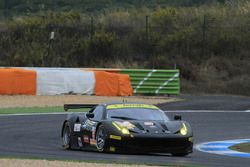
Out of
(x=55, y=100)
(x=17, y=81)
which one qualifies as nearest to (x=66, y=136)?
(x=55, y=100)

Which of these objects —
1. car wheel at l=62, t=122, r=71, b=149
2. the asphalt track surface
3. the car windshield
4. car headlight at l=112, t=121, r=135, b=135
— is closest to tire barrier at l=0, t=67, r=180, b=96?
the asphalt track surface

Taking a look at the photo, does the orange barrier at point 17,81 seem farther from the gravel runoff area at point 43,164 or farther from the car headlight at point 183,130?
the gravel runoff area at point 43,164

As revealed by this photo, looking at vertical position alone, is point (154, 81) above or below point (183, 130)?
below

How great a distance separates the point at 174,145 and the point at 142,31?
101 ft

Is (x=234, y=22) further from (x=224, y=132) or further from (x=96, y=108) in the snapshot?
(x=96, y=108)

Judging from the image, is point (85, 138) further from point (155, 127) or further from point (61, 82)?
point (61, 82)

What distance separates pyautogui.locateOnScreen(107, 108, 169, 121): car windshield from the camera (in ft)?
54.5

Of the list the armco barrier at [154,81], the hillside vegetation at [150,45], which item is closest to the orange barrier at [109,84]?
the armco barrier at [154,81]

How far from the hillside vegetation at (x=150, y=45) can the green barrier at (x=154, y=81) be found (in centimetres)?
401

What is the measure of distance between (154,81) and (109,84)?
2733mm

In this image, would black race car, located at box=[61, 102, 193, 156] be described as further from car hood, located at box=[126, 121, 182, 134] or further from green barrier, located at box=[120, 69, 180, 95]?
green barrier, located at box=[120, 69, 180, 95]

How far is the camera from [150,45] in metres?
44.9

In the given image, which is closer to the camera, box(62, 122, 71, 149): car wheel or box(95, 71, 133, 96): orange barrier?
box(62, 122, 71, 149): car wheel

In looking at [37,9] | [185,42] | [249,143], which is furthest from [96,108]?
[37,9]
